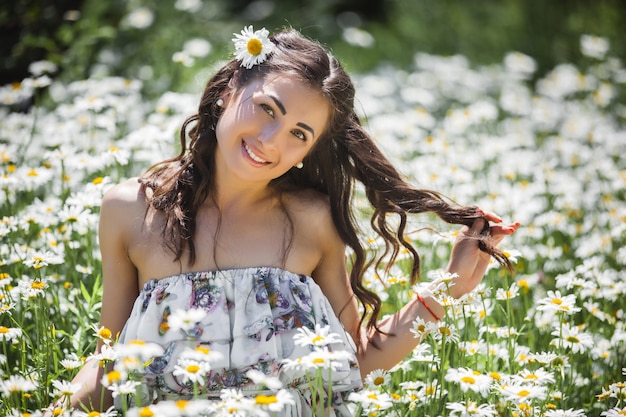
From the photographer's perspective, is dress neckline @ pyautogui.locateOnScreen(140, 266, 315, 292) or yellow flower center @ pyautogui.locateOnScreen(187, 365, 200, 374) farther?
dress neckline @ pyautogui.locateOnScreen(140, 266, 315, 292)

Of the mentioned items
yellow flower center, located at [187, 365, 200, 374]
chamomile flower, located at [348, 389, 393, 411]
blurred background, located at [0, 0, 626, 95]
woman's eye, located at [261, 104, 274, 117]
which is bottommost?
chamomile flower, located at [348, 389, 393, 411]

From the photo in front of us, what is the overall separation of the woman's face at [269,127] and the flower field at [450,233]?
→ 1.65ft

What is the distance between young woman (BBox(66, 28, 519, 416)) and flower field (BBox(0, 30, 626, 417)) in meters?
0.11

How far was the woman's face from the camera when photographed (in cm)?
182

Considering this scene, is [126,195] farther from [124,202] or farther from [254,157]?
[254,157]

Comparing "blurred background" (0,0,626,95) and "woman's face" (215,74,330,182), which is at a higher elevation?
"blurred background" (0,0,626,95)

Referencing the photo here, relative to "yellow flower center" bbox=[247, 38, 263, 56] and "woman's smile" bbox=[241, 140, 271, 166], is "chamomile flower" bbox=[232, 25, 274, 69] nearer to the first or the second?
"yellow flower center" bbox=[247, 38, 263, 56]

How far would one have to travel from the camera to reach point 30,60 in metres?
3.92

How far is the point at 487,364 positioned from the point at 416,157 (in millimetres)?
1790

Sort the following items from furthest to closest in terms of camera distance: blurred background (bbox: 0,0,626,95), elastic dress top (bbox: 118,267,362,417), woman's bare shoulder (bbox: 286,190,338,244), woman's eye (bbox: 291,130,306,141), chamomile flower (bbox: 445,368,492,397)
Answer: blurred background (bbox: 0,0,626,95)
woman's bare shoulder (bbox: 286,190,338,244)
woman's eye (bbox: 291,130,306,141)
elastic dress top (bbox: 118,267,362,417)
chamomile flower (bbox: 445,368,492,397)

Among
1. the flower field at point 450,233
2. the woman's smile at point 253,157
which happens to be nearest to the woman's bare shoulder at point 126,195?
the flower field at point 450,233

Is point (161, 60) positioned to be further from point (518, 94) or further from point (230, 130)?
point (230, 130)

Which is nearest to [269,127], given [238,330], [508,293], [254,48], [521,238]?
[254,48]

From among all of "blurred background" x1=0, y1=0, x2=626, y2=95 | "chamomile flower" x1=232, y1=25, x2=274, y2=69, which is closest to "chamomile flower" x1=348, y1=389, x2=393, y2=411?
"chamomile flower" x1=232, y1=25, x2=274, y2=69
